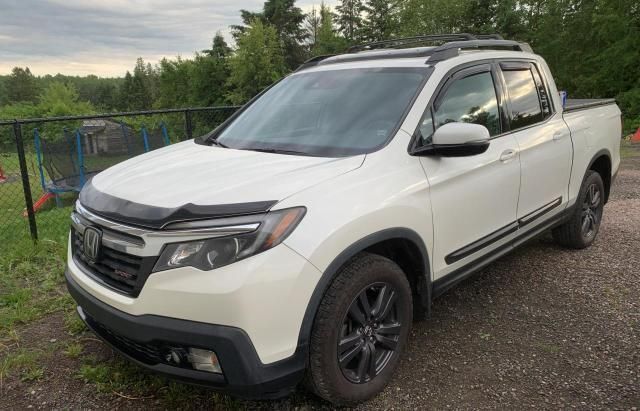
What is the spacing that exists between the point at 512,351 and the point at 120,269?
7.68 feet

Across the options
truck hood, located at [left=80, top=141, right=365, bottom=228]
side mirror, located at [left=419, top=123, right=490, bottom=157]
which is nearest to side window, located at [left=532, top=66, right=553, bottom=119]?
side mirror, located at [left=419, top=123, right=490, bottom=157]

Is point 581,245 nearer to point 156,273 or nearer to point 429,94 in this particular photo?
point 429,94

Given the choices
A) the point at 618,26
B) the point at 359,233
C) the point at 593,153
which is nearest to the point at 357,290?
the point at 359,233

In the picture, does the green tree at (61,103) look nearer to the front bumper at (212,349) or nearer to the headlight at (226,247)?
the front bumper at (212,349)

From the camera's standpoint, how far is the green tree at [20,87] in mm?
93369

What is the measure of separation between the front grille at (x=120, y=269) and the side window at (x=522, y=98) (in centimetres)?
270

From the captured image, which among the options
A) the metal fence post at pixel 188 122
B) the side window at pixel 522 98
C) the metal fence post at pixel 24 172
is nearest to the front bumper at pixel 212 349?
the side window at pixel 522 98

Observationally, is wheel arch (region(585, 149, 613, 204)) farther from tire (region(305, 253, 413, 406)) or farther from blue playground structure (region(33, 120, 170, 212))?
blue playground structure (region(33, 120, 170, 212))

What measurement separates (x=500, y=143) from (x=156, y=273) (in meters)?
2.40

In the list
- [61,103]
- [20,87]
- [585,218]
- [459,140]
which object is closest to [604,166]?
[585,218]

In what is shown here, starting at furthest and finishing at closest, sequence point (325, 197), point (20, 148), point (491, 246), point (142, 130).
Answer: point (142, 130) → point (20, 148) → point (491, 246) → point (325, 197)

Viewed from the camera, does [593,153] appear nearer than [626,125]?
Yes

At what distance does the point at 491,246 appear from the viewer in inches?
129

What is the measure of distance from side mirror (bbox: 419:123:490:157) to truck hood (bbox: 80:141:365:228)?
46cm
